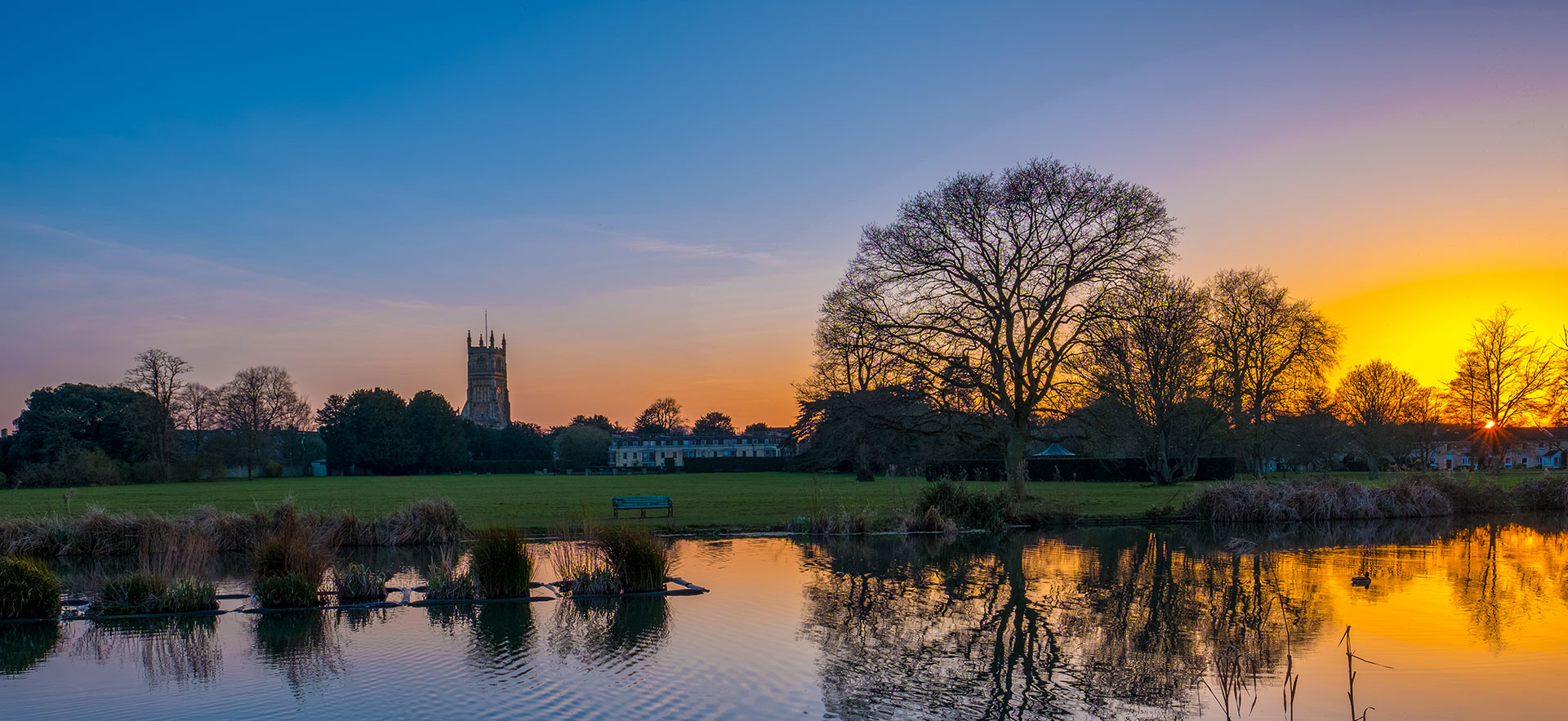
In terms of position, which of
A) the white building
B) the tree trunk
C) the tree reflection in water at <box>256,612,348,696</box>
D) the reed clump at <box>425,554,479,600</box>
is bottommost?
the white building

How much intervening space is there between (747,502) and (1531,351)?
44.1 m

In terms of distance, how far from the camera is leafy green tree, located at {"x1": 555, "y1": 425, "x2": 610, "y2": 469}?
111 m

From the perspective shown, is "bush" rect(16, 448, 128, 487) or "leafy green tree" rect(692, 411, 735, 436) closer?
"bush" rect(16, 448, 128, 487)

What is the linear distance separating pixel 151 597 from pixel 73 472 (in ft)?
191

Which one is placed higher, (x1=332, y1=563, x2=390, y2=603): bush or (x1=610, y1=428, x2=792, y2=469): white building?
(x1=332, y1=563, x2=390, y2=603): bush

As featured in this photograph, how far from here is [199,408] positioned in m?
78.6

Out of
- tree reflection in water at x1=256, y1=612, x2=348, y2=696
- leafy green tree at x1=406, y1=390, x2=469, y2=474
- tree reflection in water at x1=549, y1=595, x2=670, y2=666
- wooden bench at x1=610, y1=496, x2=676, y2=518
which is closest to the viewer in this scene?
tree reflection in water at x1=256, y1=612, x2=348, y2=696

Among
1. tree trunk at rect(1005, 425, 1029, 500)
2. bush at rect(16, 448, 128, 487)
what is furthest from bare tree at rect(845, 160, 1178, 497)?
bush at rect(16, 448, 128, 487)

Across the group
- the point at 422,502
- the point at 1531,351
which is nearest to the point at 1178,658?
the point at 422,502

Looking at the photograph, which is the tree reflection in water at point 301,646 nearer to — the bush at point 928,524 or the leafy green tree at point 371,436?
the bush at point 928,524

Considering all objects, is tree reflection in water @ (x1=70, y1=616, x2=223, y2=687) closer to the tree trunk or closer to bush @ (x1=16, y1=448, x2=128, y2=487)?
the tree trunk

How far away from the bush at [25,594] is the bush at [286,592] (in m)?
2.36

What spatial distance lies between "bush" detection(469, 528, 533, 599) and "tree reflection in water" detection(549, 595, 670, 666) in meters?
0.76

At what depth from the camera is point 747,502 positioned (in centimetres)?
3419
